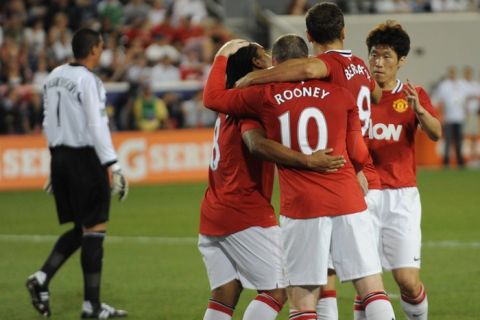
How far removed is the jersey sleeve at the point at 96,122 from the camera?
29.2ft

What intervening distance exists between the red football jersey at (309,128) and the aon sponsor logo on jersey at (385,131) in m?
1.43

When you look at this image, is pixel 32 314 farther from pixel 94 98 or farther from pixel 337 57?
pixel 337 57

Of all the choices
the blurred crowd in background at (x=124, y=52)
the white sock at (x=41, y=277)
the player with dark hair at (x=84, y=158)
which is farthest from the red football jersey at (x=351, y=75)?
the blurred crowd in background at (x=124, y=52)

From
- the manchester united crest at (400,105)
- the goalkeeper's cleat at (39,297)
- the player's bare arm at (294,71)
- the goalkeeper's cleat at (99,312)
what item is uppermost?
the player's bare arm at (294,71)

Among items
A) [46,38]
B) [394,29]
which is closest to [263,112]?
[394,29]

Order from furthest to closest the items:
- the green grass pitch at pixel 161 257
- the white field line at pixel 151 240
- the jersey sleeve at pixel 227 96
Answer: the white field line at pixel 151 240
the green grass pitch at pixel 161 257
the jersey sleeve at pixel 227 96

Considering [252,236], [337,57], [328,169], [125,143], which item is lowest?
[125,143]

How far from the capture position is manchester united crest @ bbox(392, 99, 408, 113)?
775 centimetres

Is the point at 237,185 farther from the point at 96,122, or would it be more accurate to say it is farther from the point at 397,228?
the point at 96,122

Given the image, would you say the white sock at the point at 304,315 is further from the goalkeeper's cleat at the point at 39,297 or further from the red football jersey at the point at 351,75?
the goalkeeper's cleat at the point at 39,297

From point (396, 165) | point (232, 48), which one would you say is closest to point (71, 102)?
point (232, 48)

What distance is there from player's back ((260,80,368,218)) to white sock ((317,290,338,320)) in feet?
3.36

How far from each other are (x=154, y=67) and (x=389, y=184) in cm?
1671

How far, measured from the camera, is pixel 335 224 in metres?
6.22
